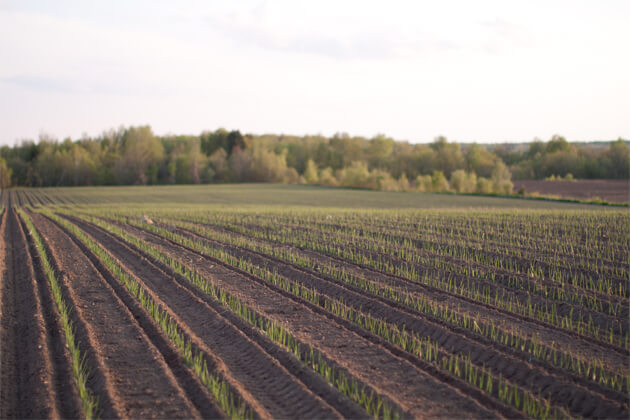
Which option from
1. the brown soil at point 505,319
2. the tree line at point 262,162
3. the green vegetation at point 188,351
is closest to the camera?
the green vegetation at point 188,351

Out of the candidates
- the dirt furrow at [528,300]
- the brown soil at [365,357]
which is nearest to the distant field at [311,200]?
the dirt furrow at [528,300]

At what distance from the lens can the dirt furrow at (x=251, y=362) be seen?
4.62 m

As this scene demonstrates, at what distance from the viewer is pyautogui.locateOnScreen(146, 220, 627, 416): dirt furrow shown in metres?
4.70

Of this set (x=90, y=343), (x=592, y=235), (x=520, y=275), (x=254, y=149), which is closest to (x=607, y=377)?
(x=520, y=275)

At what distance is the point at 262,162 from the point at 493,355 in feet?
265

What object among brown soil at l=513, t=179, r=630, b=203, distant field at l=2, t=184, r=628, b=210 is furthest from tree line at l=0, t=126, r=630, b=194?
distant field at l=2, t=184, r=628, b=210

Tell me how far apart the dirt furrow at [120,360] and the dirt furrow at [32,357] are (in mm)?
307

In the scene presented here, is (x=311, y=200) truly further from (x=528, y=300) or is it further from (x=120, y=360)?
(x=120, y=360)

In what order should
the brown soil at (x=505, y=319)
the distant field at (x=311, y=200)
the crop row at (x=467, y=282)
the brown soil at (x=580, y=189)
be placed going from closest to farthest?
the brown soil at (x=505, y=319), the crop row at (x=467, y=282), the distant field at (x=311, y=200), the brown soil at (x=580, y=189)

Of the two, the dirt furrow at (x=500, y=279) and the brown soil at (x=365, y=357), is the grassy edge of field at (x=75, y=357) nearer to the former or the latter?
the brown soil at (x=365, y=357)

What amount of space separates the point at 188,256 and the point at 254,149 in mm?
76582

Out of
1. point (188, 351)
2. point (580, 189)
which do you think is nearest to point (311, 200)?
point (580, 189)

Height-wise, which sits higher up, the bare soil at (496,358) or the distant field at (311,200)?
the distant field at (311,200)

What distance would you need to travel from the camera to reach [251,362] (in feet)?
18.7
